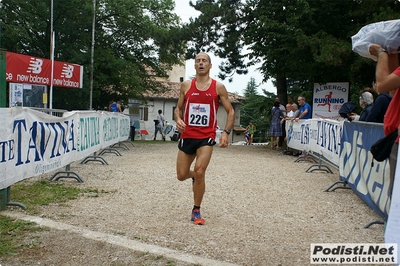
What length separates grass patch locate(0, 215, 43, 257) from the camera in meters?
4.13

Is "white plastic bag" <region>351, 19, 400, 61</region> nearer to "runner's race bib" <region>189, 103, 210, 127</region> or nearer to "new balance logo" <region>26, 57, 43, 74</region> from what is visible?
"runner's race bib" <region>189, 103, 210, 127</region>

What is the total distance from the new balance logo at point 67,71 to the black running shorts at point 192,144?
708 inches

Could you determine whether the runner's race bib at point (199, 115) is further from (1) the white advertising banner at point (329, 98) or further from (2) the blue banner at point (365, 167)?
(1) the white advertising banner at point (329, 98)

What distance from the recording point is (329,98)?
1725 centimetres

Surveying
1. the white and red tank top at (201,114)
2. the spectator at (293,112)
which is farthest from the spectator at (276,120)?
the white and red tank top at (201,114)

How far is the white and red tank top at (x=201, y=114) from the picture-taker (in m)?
5.50

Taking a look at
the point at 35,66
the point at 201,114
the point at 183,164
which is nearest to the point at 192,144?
the point at 183,164

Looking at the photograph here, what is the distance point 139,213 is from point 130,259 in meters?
1.86

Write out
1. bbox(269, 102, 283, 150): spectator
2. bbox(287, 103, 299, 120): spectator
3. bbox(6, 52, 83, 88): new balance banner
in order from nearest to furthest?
bbox(287, 103, 299, 120): spectator → bbox(269, 102, 283, 150): spectator → bbox(6, 52, 83, 88): new balance banner

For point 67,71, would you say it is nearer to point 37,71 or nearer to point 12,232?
point 37,71

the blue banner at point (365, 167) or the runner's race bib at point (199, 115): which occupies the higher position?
the runner's race bib at point (199, 115)

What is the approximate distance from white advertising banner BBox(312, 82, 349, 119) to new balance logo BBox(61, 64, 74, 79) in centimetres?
1231

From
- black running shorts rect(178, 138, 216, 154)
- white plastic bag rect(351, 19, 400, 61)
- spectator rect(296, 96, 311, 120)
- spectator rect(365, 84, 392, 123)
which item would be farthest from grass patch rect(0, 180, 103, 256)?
spectator rect(296, 96, 311, 120)

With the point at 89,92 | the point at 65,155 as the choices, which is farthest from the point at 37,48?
the point at 65,155
